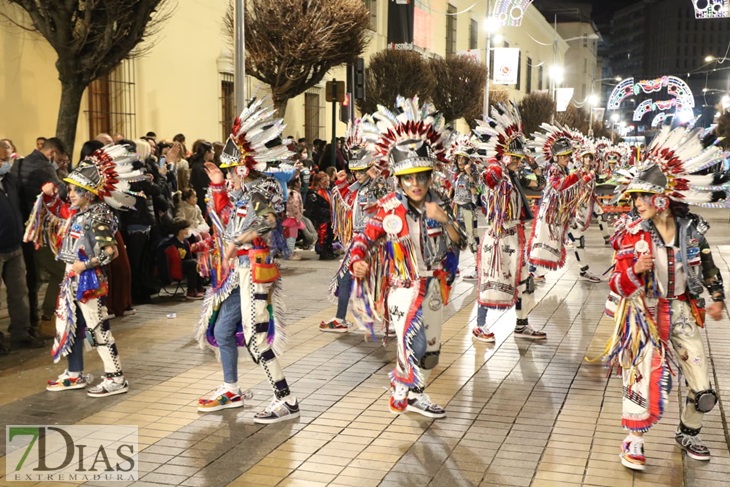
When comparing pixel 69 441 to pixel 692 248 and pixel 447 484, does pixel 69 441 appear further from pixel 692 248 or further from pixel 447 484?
pixel 692 248

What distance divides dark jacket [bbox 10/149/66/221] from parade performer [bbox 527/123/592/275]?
533cm

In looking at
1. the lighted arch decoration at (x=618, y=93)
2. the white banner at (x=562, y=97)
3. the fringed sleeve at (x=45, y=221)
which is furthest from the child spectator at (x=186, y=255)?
the lighted arch decoration at (x=618, y=93)

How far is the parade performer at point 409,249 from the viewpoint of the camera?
6.23m

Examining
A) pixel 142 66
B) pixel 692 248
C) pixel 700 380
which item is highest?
pixel 142 66

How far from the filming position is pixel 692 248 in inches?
223

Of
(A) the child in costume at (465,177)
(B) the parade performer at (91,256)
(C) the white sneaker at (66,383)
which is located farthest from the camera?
(A) the child in costume at (465,177)

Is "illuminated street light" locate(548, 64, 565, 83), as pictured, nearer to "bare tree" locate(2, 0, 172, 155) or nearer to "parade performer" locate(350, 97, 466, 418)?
"bare tree" locate(2, 0, 172, 155)

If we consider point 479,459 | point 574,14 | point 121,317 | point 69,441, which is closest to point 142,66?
point 121,317

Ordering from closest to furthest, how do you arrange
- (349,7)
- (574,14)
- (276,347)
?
(276,347) < (349,7) < (574,14)

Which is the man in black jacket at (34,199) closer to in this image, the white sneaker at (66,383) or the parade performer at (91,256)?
the white sneaker at (66,383)

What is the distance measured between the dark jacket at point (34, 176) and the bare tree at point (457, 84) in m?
23.7

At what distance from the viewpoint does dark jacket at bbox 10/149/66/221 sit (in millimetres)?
9242

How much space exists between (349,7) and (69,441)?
14.5 m

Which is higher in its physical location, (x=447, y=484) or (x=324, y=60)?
(x=324, y=60)
